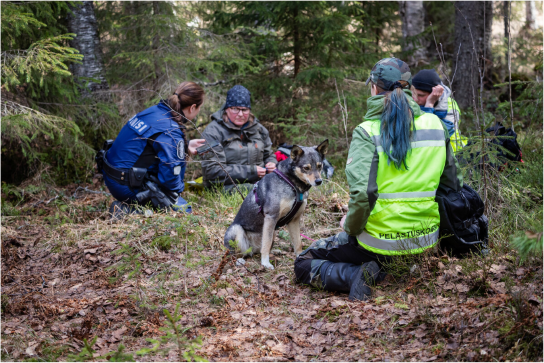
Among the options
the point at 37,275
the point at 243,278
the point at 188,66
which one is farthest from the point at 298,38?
the point at 37,275

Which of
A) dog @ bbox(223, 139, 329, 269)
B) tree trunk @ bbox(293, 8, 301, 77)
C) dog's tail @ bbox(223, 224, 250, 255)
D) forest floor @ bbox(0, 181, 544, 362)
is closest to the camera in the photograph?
forest floor @ bbox(0, 181, 544, 362)

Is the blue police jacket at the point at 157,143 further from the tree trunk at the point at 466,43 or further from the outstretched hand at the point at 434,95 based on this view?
the tree trunk at the point at 466,43

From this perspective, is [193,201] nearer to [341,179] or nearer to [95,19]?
[341,179]

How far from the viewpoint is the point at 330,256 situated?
421cm

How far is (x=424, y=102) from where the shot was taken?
18.3ft

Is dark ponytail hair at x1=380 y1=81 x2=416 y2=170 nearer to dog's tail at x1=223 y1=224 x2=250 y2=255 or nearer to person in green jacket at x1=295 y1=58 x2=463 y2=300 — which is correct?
person in green jacket at x1=295 y1=58 x2=463 y2=300

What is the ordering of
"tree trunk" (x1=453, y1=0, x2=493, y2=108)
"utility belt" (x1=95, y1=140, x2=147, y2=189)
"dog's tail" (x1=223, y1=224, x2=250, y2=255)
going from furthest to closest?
"tree trunk" (x1=453, y1=0, x2=493, y2=108)
"utility belt" (x1=95, y1=140, x2=147, y2=189)
"dog's tail" (x1=223, y1=224, x2=250, y2=255)

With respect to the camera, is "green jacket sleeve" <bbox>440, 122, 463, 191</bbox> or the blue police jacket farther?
the blue police jacket

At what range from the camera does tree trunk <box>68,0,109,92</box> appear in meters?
8.70

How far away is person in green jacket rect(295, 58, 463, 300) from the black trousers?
0.05 metres

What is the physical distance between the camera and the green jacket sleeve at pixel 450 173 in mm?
3760

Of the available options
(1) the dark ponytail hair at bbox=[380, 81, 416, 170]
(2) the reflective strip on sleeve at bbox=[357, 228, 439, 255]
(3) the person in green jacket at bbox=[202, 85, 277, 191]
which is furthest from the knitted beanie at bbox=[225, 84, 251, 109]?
(2) the reflective strip on sleeve at bbox=[357, 228, 439, 255]

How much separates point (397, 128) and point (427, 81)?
7.84ft

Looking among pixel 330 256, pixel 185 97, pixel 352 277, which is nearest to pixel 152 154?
pixel 185 97
